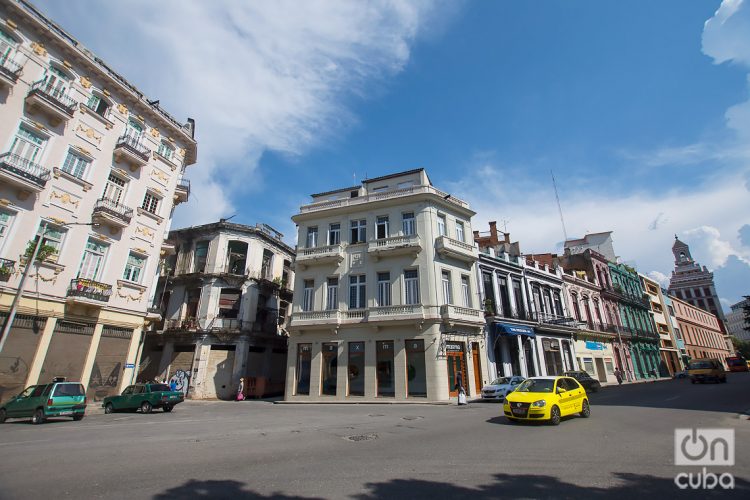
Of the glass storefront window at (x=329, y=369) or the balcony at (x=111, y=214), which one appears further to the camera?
the glass storefront window at (x=329, y=369)

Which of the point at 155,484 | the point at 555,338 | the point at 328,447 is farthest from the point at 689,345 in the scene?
the point at 155,484

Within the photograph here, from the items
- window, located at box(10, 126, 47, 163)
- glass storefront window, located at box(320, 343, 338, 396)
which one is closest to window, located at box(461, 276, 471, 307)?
glass storefront window, located at box(320, 343, 338, 396)

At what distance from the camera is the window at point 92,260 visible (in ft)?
67.6

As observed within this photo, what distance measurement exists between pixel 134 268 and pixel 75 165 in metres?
6.72

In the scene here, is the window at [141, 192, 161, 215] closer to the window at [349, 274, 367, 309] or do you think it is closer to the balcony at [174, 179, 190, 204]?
the balcony at [174, 179, 190, 204]

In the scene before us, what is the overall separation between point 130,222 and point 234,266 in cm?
1092

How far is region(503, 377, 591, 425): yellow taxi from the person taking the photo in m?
11.4

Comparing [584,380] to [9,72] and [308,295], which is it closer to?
[308,295]

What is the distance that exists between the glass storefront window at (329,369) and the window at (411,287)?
6.18 meters

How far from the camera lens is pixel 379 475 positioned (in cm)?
645

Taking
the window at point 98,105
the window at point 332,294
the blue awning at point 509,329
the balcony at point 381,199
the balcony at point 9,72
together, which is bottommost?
the blue awning at point 509,329

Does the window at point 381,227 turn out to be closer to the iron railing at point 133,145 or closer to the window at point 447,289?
the window at point 447,289

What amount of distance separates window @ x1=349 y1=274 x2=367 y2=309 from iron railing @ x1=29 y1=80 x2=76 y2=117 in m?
19.3

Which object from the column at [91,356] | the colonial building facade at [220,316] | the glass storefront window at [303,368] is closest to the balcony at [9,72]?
the column at [91,356]
